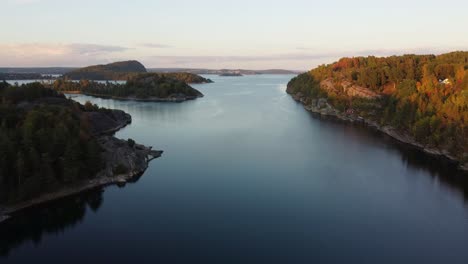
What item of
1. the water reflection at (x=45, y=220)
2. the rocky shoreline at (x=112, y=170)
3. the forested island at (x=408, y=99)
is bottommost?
the water reflection at (x=45, y=220)

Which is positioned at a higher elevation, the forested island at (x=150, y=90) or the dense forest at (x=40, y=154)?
the forested island at (x=150, y=90)

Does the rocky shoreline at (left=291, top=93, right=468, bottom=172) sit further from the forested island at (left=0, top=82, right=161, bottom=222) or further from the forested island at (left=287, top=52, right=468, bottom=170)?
the forested island at (left=0, top=82, right=161, bottom=222)

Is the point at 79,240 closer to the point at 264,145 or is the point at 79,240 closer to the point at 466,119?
the point at 264,145

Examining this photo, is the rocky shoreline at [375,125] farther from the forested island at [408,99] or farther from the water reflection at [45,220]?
the water reflection at [45,220]

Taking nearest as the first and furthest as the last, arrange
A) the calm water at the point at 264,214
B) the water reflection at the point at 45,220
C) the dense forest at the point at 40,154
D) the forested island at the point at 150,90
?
the calm water at the point at 264,214, the water reflection at the point at 45,220, the dense forest at the point at 40,154, the forested island at the point at 150,90

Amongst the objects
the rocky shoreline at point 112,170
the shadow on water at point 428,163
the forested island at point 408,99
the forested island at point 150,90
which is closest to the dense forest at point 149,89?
the forested island at point 150,90

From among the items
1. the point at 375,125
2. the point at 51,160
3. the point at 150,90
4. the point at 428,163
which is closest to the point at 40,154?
the point at 51,160
